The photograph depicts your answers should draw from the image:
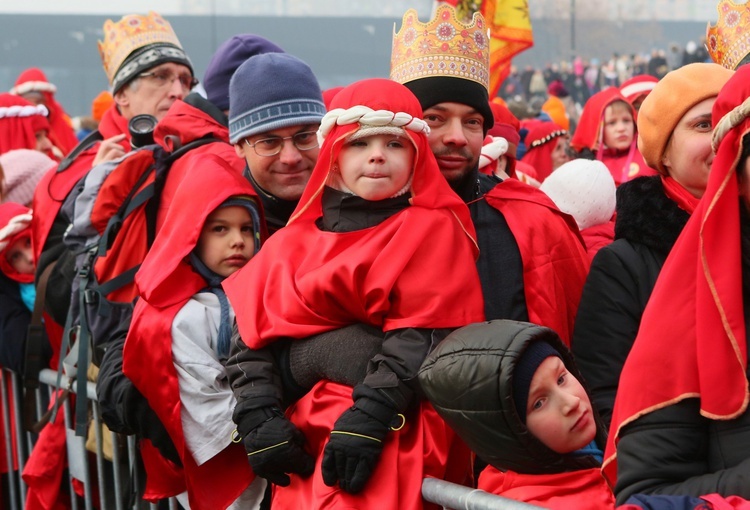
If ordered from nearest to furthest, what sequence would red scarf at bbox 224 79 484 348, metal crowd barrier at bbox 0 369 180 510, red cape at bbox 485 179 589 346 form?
red scarf at bbox 224 79 484 348 → red cape at bbox 485 179 589 346 → metal crowd barrier at bbox 0 369 180 510

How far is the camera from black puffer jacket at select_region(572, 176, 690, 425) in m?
3.40

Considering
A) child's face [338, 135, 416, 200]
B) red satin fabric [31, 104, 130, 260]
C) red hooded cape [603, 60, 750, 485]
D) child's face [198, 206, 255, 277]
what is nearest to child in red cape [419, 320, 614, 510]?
red hooded cape [603, 60, 750, 485]

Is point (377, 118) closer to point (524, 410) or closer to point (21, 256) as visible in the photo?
point (524, 410)

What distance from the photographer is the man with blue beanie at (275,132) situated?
173 inches

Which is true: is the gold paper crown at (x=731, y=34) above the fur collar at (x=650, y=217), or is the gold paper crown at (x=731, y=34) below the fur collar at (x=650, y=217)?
above

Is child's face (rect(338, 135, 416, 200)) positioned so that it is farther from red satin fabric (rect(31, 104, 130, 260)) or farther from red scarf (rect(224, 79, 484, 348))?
red satin fabric (rect(31, 104, 130, 260))

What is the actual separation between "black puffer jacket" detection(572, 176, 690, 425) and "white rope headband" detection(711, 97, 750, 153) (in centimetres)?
72

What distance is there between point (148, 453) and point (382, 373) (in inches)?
59.5

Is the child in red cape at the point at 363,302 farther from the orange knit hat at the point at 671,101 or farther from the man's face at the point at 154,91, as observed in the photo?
the man's face at the point at 154,91

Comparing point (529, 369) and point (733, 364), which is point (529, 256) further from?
point (733, 364)

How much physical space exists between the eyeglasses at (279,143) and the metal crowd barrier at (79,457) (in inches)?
49.0

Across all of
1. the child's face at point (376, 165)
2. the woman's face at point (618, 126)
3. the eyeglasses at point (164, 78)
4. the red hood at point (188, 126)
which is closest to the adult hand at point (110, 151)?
the red hood at point (188, 126)

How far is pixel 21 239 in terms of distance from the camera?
19.5 feet

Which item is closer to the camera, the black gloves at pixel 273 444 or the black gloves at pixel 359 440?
the black gloves at pixel 359 440
